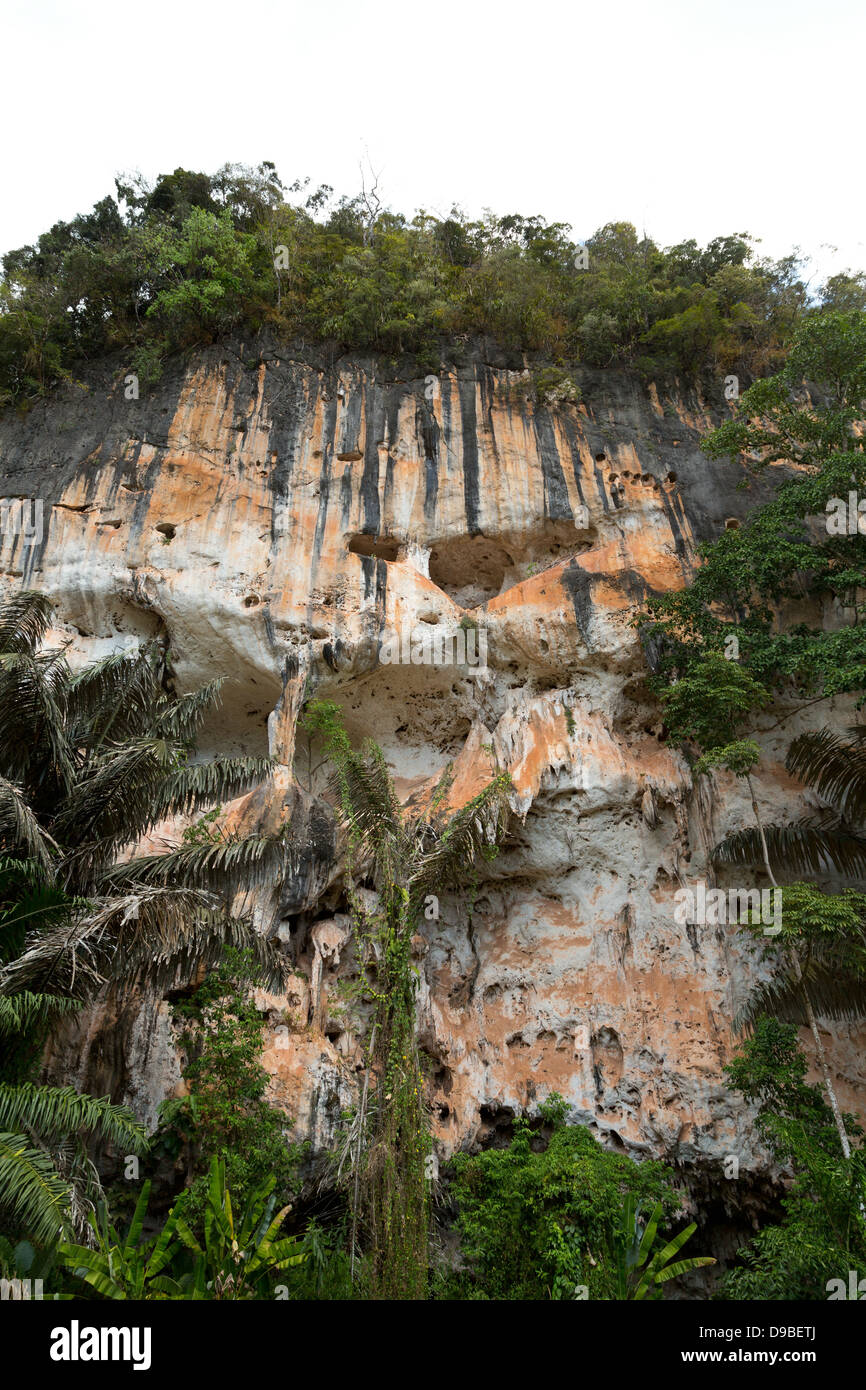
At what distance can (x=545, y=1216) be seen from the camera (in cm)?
933

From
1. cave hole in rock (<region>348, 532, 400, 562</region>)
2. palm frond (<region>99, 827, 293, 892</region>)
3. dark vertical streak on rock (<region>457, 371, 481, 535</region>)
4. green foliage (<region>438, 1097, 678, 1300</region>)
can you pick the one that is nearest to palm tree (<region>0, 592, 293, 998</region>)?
palm frond (<region>99, 827, 293, 892</region>)

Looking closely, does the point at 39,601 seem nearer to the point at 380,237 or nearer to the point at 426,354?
the point at 426,354

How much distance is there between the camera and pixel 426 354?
17188 mm

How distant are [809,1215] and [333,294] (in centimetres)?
1590

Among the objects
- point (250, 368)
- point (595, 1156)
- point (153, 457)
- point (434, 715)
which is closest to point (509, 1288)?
point (595, 1156)

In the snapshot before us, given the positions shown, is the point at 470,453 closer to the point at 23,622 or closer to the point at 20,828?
the point at 23,622

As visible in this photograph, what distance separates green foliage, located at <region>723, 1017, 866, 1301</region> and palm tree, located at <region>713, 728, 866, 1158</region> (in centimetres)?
31

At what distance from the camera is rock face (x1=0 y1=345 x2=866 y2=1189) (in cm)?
1189

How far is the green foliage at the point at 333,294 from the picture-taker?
16.9 meters

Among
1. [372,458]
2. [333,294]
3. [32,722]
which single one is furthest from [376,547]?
[32,722]

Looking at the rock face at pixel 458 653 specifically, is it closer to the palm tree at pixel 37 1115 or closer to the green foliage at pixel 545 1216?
the green foliage at pixel 545 1216

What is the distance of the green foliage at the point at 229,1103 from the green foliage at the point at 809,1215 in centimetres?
446

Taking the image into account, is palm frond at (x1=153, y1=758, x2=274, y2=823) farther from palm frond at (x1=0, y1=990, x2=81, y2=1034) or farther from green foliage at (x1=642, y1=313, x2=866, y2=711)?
green foliage at (x1=642, y1=313, x2=866, y2=711)

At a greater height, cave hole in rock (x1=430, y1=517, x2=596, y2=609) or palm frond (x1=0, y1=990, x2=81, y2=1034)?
cave hole in rock (x1=430, y1=517, x2=596, y2=609)
